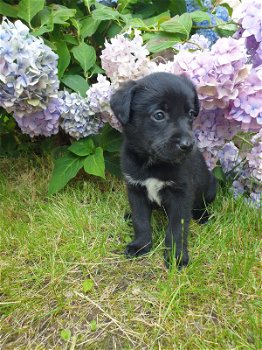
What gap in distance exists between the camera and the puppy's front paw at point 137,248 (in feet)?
7.63

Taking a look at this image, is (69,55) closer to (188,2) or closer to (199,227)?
(188,2)

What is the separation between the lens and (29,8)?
2824mm

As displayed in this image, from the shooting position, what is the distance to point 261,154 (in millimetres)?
2619

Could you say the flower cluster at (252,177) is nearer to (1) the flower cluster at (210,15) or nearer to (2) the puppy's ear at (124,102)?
(1) the flower cluster at (210,15)

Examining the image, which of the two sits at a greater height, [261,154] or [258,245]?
[261,154]

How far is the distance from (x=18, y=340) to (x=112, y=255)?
64 centimetres

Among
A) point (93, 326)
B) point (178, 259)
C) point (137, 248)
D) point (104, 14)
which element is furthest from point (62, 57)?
point (93, 326)

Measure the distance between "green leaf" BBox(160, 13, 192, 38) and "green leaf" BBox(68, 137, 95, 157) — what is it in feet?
2.72

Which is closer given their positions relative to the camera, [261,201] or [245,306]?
[245,306]

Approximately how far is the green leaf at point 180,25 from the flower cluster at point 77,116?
65 centimetres

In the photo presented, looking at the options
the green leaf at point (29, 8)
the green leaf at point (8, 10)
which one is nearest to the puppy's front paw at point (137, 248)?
the green leaf at point (29, 8)

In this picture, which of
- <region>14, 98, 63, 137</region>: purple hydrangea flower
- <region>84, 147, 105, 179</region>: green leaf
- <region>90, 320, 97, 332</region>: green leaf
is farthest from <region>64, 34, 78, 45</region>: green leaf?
<region>90, 320, 97, 332</region>: green leaf

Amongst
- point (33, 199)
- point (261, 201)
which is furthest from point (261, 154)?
point (33, 199)

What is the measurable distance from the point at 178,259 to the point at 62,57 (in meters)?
1.49
